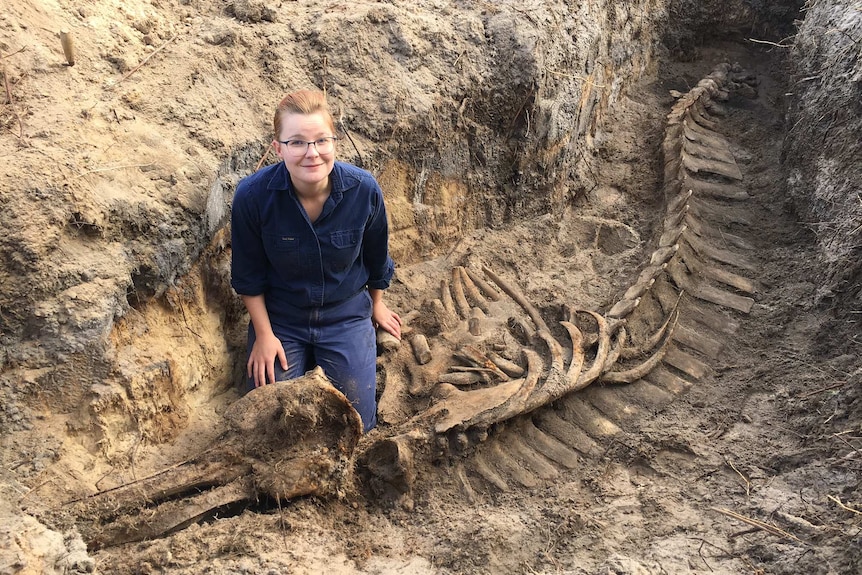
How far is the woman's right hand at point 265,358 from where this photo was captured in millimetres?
3357

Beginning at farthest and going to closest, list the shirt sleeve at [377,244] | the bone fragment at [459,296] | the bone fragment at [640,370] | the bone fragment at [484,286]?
the bone fragment at [484,286]
the bone fragment at [459,296]
the bone fragment at [640,370]
the shirt sleeve at [377,244]

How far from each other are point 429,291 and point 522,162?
1.11 metres

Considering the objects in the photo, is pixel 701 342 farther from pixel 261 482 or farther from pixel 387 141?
pixel 261 482

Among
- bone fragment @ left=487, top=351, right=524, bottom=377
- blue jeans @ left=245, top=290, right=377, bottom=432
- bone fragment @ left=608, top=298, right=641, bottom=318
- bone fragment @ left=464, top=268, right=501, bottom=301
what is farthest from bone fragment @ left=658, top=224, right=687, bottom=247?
blue jeans @ left=245, top=290, right=377, bottom=432

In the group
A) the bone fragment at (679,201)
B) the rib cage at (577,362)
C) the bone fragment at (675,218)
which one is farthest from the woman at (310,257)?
the bone fragment at (679,201)

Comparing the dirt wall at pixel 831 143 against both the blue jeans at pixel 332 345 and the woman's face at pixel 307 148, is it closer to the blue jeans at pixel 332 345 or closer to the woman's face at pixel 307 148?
the blue jeans at pixel 332 345

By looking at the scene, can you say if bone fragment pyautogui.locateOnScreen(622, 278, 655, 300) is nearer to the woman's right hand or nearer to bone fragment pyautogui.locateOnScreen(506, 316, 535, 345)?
bone fragment pyautogui.locateOnScreen(506, 316, 535, 345)

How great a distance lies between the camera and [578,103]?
5156mm

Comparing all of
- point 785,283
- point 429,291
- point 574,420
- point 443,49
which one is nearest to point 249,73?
point 443,49

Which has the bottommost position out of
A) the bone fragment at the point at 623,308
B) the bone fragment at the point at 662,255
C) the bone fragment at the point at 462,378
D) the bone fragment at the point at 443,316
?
the bone fragment at the point at 462,378

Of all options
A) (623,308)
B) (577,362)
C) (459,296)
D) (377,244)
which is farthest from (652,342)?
(377,244)

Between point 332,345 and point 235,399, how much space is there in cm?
54

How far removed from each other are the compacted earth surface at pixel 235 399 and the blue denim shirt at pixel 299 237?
28cm

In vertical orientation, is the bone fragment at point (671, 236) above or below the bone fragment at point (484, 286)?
above
